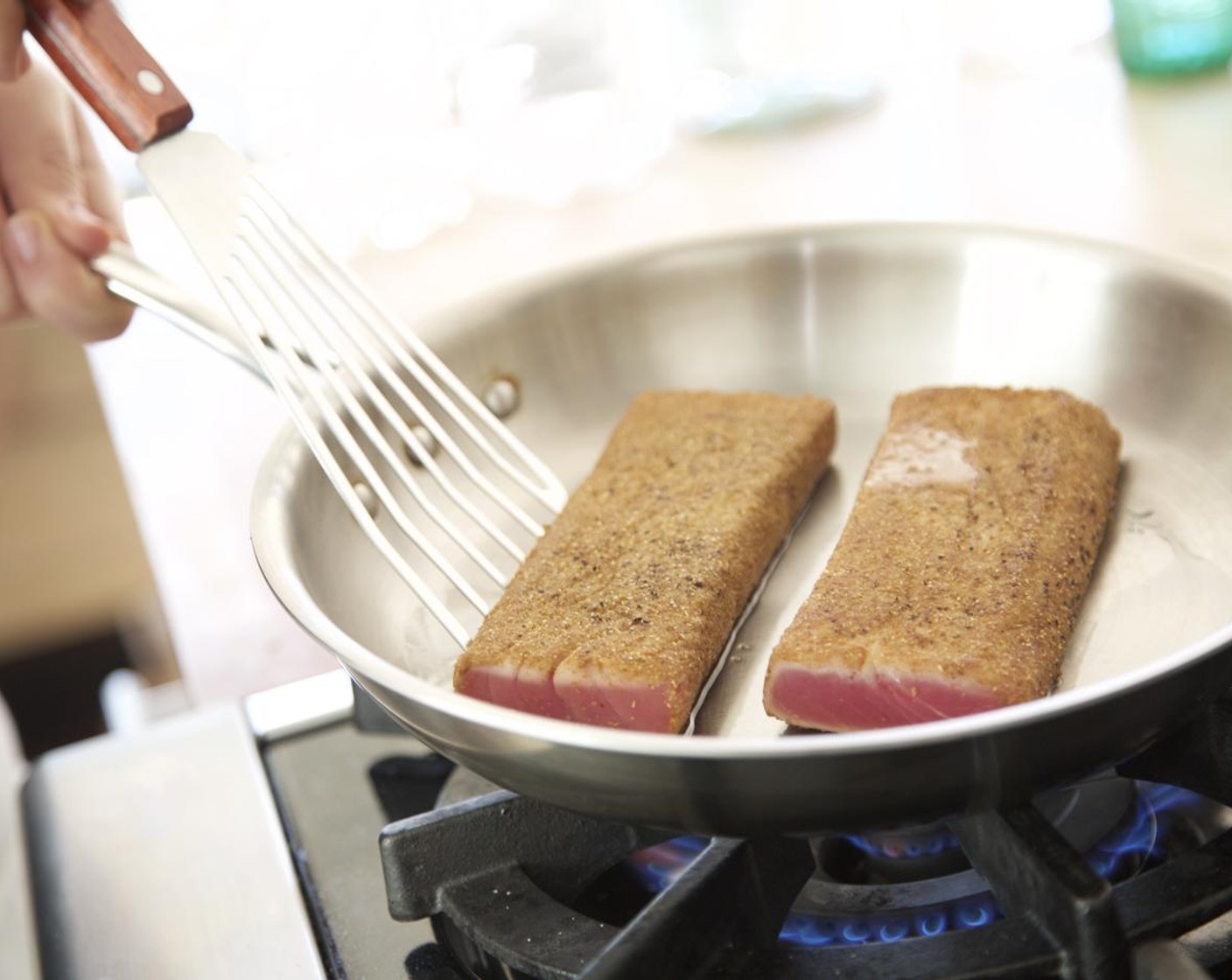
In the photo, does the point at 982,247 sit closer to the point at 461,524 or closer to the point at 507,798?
the point at 461,524

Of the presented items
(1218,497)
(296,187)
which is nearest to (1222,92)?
(1218,497)

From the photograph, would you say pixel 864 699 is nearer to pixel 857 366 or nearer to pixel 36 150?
pixel 857 366

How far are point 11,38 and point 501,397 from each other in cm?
34

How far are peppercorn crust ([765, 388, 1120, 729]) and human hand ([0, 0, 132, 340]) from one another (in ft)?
1.49

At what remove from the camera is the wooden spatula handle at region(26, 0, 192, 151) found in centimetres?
72

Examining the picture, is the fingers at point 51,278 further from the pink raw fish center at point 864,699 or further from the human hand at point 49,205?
the pink raw fish center at point 864,699

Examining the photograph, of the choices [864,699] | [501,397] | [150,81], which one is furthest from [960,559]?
[150,81]

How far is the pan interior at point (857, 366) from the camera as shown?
688 mm

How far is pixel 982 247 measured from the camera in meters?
0.86

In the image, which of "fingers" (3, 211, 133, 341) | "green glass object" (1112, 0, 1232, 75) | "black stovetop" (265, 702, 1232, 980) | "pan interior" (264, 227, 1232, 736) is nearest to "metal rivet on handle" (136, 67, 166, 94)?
"fingers" (3, 211, 133, 341)

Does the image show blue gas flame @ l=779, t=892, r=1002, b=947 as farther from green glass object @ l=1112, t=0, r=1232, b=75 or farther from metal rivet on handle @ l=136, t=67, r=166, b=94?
green glass object @ l=1112, t=0, r=1232, b=75

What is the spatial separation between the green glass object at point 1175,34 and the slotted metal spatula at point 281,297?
894 mm

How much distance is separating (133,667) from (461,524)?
1304 mm

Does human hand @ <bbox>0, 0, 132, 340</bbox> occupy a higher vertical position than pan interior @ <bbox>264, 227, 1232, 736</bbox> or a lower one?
higher
